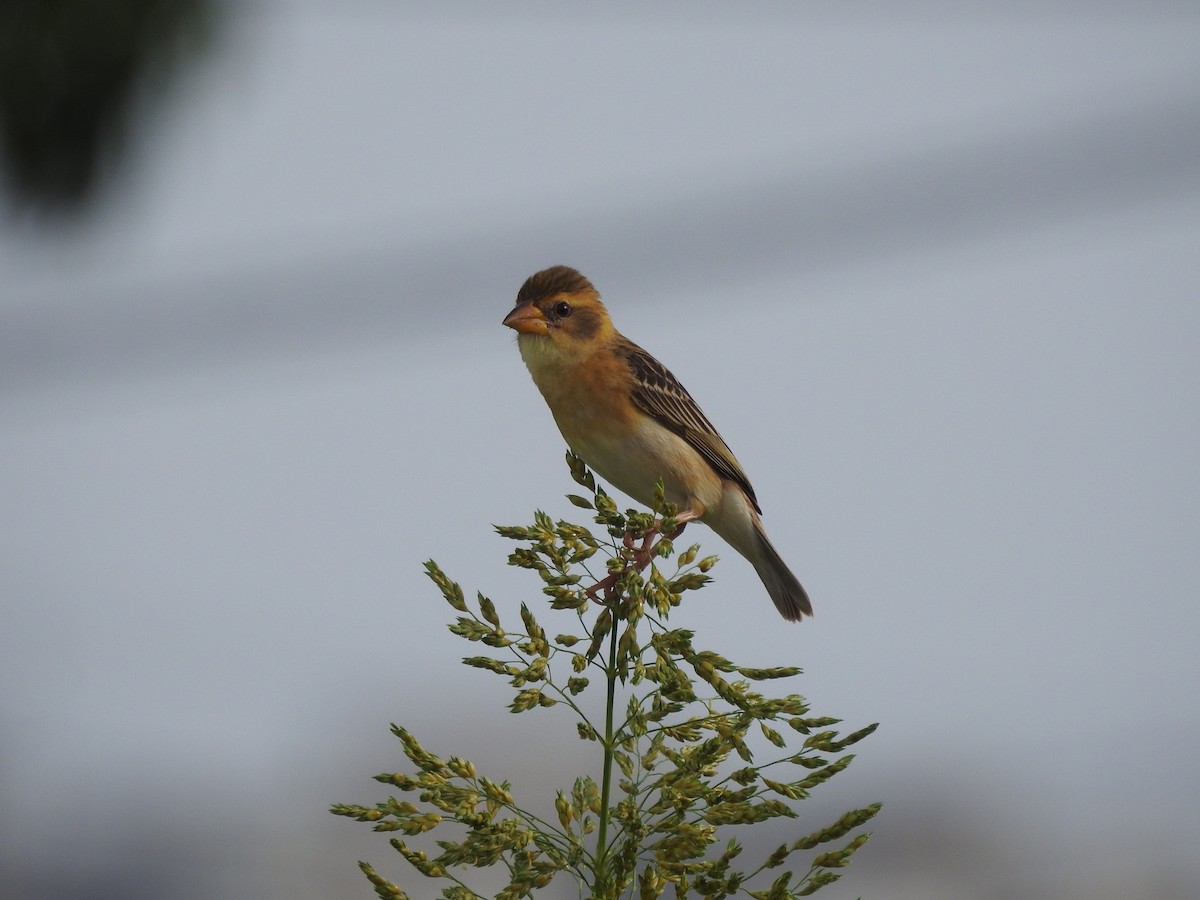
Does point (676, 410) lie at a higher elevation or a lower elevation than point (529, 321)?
lower

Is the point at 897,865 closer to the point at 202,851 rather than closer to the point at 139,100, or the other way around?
the point at 139,100

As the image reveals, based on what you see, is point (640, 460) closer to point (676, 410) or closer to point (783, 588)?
point (676, 410)

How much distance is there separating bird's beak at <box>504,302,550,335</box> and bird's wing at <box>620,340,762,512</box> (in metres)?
0.40

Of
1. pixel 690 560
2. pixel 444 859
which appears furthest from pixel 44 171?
pixel 444 859

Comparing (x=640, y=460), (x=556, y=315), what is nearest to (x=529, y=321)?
(x=556, y=315)

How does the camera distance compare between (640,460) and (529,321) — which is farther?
(640,460)

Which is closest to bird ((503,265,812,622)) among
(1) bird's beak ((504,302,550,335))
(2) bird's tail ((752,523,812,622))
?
(1) bird's beak ((504,302,550,335))

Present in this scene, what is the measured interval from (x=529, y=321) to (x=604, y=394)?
375 mm

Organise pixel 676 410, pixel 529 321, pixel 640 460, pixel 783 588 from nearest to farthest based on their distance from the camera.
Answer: pixel 529 321, pixel 640 460, pixel 676 410, pixel 783 588

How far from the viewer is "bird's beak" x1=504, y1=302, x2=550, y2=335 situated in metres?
5.04

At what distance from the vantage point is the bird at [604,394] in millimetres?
5105

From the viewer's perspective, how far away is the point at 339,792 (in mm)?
34344

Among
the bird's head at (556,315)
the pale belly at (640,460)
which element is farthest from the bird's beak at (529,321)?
the pale belly at (640,460)

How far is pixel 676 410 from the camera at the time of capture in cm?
535
